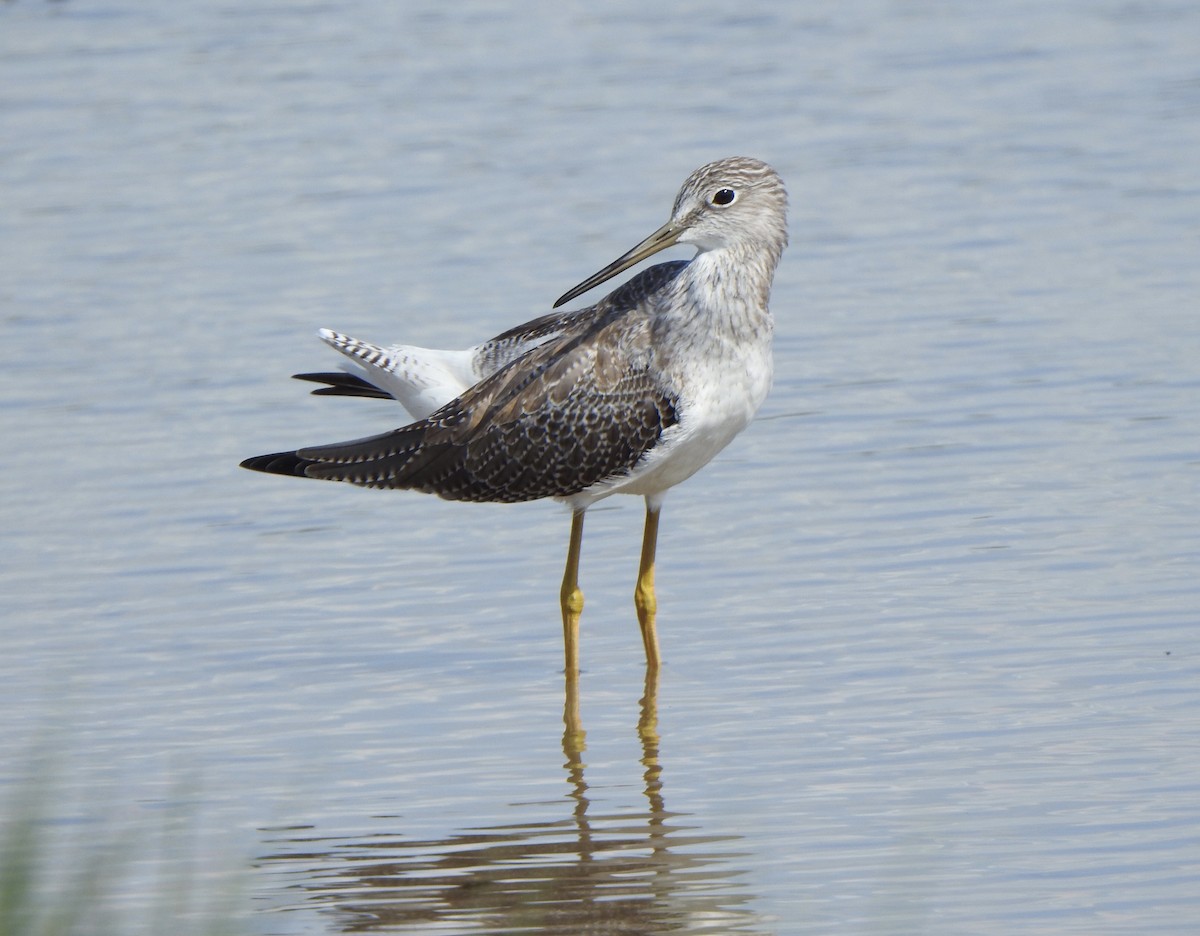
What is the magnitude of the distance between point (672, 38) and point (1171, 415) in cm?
1112

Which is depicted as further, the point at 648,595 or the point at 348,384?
the point at 348,384

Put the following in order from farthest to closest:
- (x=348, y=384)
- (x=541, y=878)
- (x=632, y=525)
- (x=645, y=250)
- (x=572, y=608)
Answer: (x=632, y=525) < (x=348, y=384) < (x=645, y=250) < (x=572, y=608) < (x=541, y=878)

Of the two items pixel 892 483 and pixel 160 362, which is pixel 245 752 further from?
pixel 160 362

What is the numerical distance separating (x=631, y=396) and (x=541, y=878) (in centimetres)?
249

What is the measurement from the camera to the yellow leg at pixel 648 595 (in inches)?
345

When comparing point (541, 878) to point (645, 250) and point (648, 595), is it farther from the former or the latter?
point (645, 250)

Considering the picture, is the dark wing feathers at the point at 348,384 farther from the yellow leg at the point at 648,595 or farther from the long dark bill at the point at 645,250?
the yellow leg at the point at 648,595

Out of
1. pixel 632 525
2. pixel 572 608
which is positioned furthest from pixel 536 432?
pixel 632 525

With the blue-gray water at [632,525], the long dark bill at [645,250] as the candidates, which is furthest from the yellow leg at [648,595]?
the long dark bill at [645,250]

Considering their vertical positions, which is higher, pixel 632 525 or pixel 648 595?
pixel 632 525

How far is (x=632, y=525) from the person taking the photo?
10.7 metres

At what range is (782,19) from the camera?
21547 millimetres

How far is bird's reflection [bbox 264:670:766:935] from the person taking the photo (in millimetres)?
6438

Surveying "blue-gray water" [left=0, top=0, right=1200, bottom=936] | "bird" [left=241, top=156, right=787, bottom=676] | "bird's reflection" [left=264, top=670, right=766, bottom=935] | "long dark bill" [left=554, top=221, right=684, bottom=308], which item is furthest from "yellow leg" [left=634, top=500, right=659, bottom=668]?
"bird's reflection" [left=264, top=670, right=766, bottom=935]
